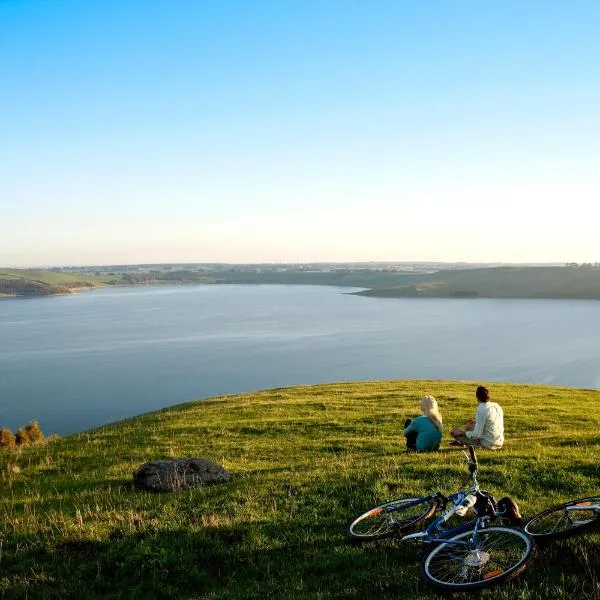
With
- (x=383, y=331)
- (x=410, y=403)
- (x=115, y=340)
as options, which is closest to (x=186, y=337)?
(x=115, y=340)

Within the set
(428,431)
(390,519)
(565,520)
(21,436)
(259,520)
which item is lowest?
(21,436)

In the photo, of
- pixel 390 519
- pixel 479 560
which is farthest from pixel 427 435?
pixel 479 560

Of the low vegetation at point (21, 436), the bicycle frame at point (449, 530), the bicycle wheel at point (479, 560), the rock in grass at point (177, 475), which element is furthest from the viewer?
the low vegetation at point (21, 436)

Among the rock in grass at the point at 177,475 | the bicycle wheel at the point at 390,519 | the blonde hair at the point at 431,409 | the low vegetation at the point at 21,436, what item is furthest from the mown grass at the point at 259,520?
the low vegetation at the point at 21,436

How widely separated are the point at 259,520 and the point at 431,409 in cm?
766

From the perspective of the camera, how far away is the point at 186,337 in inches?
5468

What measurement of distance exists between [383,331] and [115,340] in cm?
7267

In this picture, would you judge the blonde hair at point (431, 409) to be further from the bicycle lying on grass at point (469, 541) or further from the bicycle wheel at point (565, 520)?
the bicycle wheel at point (565, 520)

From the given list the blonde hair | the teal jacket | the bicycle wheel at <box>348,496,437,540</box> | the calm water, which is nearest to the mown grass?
the bicycle wheel at <box>348,496,437,540</box>

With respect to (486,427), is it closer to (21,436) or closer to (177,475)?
(177,475)

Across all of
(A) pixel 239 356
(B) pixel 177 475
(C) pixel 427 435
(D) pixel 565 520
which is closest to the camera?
(D) pixel 565 520

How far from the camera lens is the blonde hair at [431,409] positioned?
1630cm

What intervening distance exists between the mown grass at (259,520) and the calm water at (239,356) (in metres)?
49.5

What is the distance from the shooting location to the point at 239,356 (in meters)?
111
